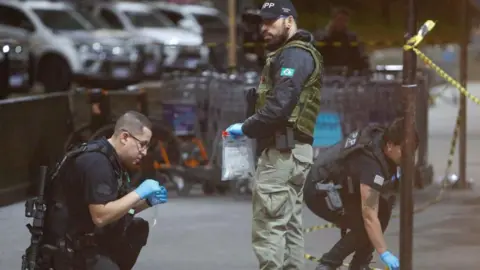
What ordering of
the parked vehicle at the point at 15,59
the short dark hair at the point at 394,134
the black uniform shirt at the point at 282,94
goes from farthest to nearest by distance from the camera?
the parked vehicle at the point at 15,59 → the short dark hair at the point at 394,134 → the black uniform shirt at the point at 282,94

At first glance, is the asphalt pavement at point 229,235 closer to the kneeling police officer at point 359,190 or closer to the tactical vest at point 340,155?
the kneeling police officer at point 359,190

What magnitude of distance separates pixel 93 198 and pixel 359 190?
7.03 ft

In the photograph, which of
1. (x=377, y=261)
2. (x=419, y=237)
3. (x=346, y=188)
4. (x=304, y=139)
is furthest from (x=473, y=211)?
(x=304, y=139)

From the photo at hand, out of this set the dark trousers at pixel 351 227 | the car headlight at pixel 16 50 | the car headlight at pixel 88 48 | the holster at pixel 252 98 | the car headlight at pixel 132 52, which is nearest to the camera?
the holster at pixel 252 98

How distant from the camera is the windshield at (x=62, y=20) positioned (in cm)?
2317

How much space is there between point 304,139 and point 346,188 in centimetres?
83

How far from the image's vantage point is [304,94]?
6715 mm

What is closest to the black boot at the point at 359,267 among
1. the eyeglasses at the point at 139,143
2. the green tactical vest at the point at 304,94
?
the green tactical vest at the point at 304,94

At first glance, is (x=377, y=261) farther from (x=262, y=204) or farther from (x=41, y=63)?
(x=41, y=63)

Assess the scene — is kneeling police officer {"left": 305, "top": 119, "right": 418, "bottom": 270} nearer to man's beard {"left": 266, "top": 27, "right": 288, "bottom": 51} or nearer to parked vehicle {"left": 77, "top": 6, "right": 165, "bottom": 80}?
man's beard {"left": 266, "top": 27, "right": 288, "bottom": 51}

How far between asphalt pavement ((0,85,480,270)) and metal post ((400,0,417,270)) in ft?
5.66

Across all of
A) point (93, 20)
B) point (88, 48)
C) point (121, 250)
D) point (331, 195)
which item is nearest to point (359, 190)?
point (331, 195)

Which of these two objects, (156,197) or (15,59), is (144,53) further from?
Answer: (156,197)

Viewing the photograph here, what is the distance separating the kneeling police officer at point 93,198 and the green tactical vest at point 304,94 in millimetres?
951
